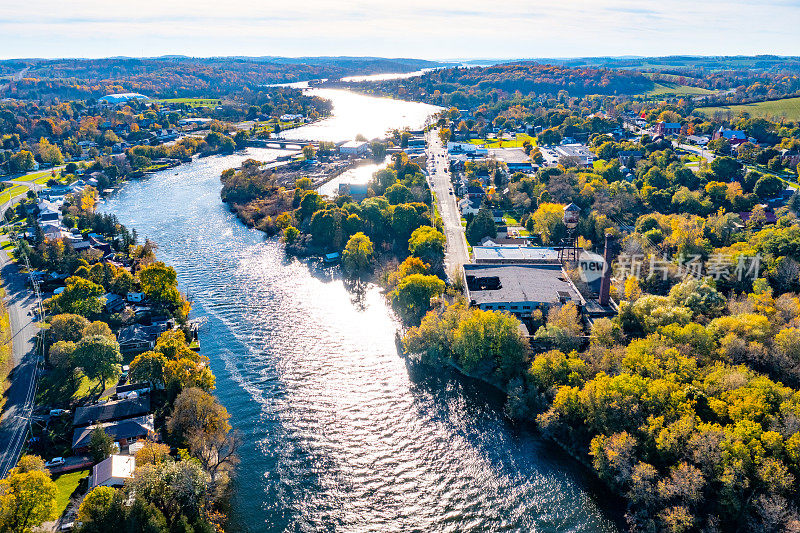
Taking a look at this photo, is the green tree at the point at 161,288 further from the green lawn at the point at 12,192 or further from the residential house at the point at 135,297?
the green lawn at the point at 12,192

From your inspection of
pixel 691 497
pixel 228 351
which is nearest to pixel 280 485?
pixel 228 351

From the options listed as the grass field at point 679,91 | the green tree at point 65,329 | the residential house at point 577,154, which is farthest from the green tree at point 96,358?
the grass field at point 679,91

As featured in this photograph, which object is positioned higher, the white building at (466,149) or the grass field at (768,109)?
the grass field at (768,109)

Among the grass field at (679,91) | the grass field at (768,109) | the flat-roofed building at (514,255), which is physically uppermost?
the grass field at (679,91)

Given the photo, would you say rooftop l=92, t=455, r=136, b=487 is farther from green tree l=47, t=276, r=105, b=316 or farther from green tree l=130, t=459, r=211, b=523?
green tree l=47, t=276, r=105, b=316

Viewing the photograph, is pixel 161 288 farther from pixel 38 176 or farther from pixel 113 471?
pixel 38 176

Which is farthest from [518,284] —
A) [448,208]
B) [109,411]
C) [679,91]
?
[679,91]

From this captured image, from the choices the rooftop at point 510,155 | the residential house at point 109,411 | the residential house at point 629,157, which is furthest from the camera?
the rooftop at point 510,155
